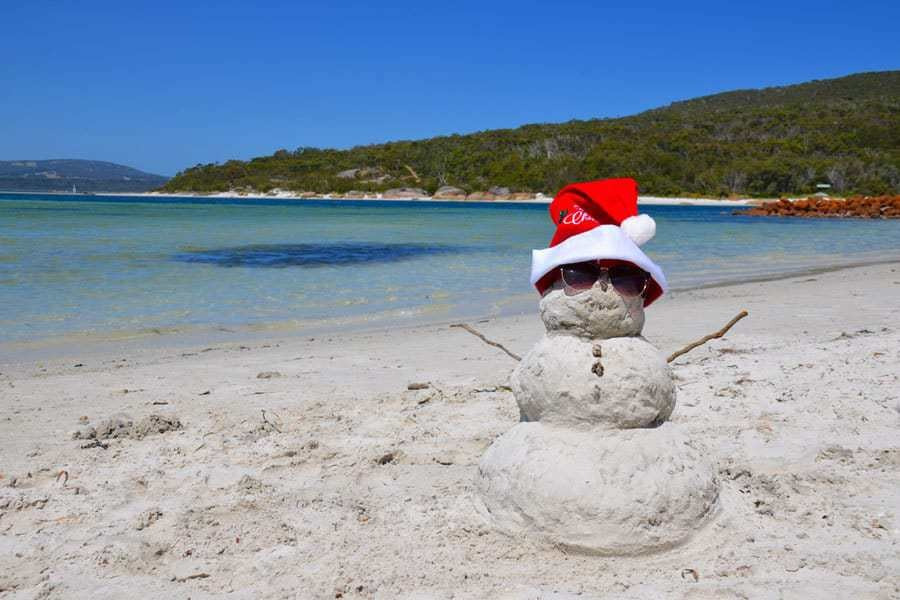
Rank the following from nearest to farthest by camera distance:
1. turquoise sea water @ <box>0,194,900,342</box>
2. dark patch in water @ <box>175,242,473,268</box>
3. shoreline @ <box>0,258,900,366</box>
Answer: shoreline @ <box>0,258,900,366</box>, turquoise sea water @ <box>0,194,900,342</box>, dark patch in water @ <box>175,242,473,268</box>

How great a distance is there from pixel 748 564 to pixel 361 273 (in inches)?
523

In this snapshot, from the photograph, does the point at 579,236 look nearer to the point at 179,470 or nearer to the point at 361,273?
the point at 179,470

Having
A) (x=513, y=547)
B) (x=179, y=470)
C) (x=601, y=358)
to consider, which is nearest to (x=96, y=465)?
(x=179, y=470)

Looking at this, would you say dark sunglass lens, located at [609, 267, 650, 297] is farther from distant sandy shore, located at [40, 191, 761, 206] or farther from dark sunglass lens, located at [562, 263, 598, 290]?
distant sandy shore, located at [40, 191, 761, 206]

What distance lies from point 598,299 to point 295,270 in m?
13.7

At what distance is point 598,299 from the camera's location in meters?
3.36

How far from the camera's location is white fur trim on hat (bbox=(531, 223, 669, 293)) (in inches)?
128

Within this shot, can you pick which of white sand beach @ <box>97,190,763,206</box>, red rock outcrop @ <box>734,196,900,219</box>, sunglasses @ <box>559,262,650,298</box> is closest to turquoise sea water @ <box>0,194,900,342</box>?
sunglasses @ <box>559,262,650,298</box>

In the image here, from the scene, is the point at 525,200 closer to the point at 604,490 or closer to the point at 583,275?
the point at 583,275

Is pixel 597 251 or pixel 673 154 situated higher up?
pixel 673 154

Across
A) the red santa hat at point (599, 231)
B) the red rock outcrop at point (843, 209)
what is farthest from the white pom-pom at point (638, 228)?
the red rock outcrop at point (843, 209)

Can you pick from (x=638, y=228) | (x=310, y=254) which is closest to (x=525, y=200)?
(x=310, y=254)

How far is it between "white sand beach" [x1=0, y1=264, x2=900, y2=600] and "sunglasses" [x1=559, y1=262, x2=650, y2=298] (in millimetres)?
1125

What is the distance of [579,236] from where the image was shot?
3.40 meters
